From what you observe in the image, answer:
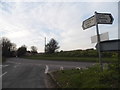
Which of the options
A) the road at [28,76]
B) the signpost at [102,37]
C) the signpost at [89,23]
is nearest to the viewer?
the signpost at [102,37]

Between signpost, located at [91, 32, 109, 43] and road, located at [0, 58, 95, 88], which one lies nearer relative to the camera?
signpost, located at [91, 32, 109, 43]

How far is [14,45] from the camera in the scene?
11188 centimetres

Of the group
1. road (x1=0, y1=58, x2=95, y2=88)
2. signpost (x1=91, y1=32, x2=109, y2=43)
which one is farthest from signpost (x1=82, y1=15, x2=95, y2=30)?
road (x1=0, y1=58, x2=95, y2=88)

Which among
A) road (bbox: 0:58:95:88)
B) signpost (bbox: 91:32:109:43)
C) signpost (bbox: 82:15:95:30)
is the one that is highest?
signpost (bbox: 82:15:95:30)

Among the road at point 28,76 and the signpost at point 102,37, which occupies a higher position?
the signpost at point 102,37

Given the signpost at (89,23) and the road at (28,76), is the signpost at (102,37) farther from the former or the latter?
the road at (28,76)

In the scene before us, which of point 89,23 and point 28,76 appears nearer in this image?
point 89,23

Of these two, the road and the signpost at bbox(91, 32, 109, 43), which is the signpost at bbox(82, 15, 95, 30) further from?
the road

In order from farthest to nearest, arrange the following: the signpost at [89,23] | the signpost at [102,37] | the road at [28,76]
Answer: the road at [28,76], the signpost at [89,23], the signpost at [102,37]

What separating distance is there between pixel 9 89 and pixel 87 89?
4661 mm

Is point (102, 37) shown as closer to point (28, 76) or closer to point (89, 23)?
point (89, 23)

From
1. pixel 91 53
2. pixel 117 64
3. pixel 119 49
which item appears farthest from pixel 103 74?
pixel 91 53

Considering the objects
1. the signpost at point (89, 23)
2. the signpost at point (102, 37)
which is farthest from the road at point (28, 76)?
the signpost at point (89, 23)

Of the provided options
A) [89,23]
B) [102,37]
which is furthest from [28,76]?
[102,37]
